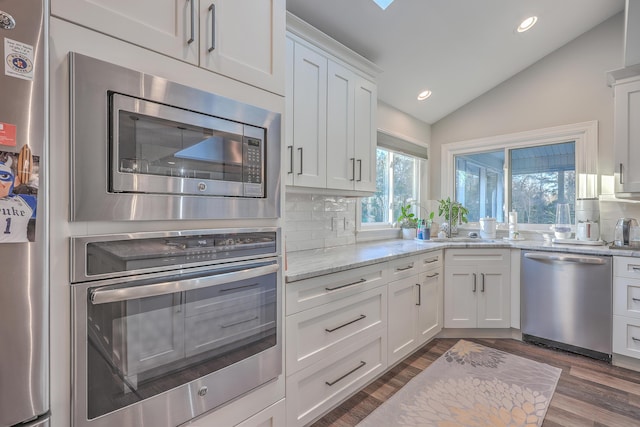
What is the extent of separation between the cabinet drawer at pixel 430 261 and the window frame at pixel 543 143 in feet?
4.09

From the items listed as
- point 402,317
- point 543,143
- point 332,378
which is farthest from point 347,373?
point 543,143

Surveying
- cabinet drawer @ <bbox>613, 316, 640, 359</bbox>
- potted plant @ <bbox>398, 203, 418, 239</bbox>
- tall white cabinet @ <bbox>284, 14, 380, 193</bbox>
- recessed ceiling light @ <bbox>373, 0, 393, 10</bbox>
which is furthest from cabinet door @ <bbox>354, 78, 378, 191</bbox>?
cabinet drawer @ <bbox>613, 316, 640, 359</bbox>

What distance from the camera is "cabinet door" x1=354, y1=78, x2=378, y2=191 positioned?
2.48 m

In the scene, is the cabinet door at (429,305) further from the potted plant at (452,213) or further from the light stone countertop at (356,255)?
the potted plant at (452,213)

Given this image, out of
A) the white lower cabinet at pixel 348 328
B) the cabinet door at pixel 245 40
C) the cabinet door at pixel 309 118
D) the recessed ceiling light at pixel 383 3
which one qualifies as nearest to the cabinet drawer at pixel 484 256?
the white lower cabinet at pixel 348 328

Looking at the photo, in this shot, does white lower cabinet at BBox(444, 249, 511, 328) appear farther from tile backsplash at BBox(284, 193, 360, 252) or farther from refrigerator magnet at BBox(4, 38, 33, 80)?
refrigerator magnet at BBox(4, 38, 33, 80)

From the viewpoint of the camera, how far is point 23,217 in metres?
0.74

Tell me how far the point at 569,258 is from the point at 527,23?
2.06 m

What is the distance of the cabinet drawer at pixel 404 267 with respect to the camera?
2314mm

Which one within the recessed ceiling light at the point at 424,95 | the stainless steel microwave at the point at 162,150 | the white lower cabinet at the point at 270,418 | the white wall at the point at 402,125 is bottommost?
the white lower cabinet at the point at 270,418

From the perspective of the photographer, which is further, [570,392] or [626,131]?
[626,131]

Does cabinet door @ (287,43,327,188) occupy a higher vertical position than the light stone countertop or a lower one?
higher

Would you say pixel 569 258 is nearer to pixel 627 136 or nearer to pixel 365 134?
pixel 627 136

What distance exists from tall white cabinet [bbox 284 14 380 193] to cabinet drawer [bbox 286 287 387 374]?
2.63 feet
